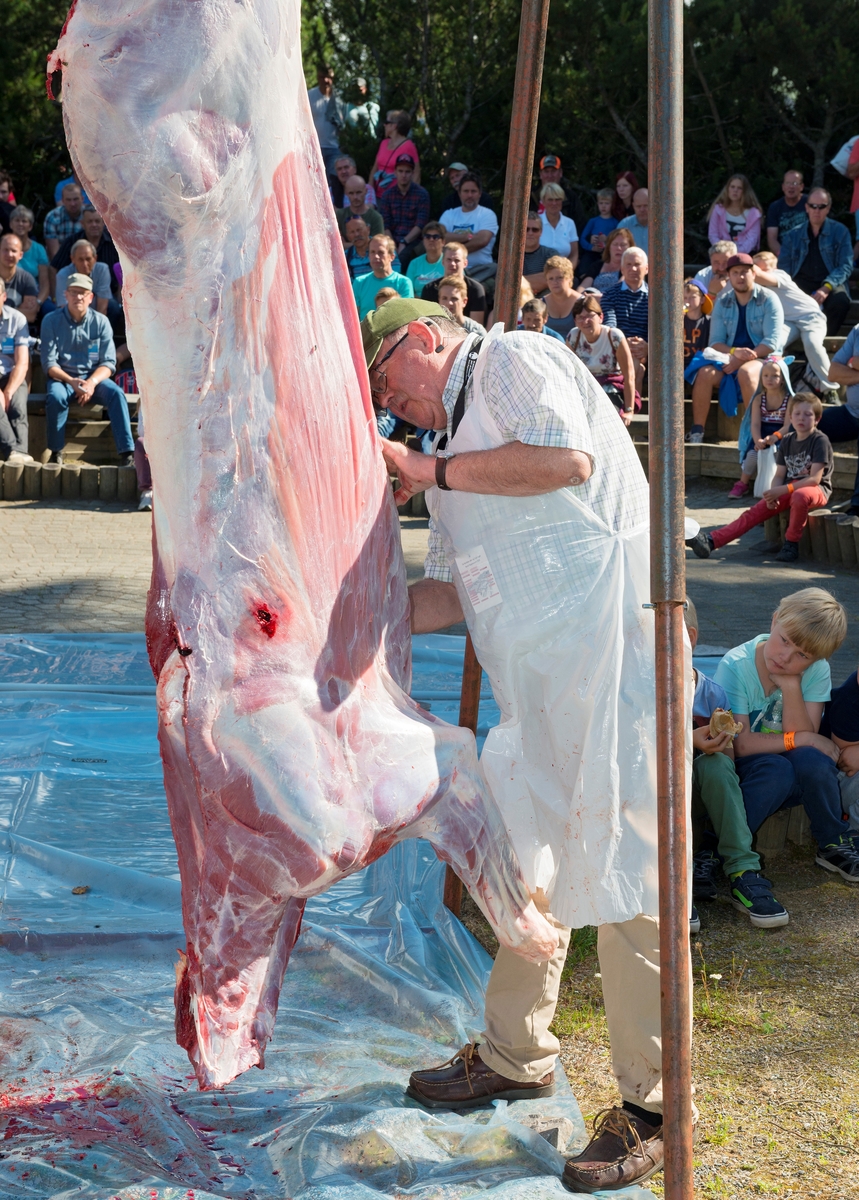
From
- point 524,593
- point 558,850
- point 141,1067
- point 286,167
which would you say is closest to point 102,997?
point 141,1067

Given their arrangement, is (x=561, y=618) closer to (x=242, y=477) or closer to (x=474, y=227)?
(x=242, y=477)

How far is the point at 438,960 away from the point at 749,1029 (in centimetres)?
73

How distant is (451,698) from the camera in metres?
4.48

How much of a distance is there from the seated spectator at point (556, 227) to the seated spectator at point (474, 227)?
444mm

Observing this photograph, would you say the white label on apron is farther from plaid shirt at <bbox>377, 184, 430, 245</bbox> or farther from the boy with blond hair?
plaid shirt at <bbox>377, 184, 430, 245</bbox>

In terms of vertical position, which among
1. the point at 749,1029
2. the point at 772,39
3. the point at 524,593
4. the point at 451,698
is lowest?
the point at 749,1029

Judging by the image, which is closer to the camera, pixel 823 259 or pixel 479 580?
pixel 479 580

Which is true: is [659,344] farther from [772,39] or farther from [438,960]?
[772,39]

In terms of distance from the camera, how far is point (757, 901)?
11.3 ft

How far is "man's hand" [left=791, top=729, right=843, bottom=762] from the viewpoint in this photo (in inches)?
151

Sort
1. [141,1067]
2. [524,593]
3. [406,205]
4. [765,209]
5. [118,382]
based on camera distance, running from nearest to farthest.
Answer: [524,593], [141,1067], [118,382], [406,205], [765,209]

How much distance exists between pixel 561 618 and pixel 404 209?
10.0 metres

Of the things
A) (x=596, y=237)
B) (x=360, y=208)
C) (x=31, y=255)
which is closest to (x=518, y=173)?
(x=360, y=208)

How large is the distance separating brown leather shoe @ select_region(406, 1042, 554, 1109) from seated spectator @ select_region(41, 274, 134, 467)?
7.69 m
